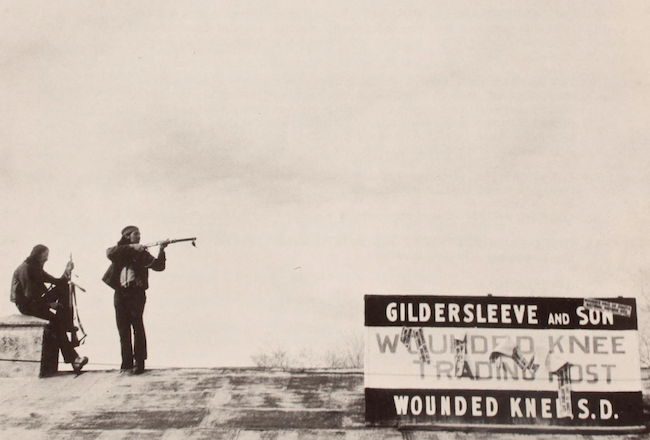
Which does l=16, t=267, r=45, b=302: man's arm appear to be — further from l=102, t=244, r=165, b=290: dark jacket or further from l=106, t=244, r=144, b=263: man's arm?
l=106, t=244, r=144, b=263: man's arm

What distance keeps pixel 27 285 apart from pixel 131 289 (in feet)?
6.14

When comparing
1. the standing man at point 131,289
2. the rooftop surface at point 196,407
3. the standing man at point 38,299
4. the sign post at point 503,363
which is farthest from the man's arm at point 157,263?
the sign post at point 503,363

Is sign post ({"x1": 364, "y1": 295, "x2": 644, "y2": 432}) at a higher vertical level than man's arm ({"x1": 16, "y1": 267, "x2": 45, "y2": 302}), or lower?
lower

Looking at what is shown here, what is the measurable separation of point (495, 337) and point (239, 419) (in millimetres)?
3727

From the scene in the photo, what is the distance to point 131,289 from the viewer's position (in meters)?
11.8

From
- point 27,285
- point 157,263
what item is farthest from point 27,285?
point 157,263

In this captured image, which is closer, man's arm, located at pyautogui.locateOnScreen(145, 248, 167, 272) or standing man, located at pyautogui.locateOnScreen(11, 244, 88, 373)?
man's arm, located at pyautogui.locateOnScreen(145, 248, 167, 272)

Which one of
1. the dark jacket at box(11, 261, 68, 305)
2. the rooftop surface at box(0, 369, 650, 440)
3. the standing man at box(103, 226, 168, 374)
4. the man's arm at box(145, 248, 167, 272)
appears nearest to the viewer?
the rooftop surface at box(0, 369, 650, 440)

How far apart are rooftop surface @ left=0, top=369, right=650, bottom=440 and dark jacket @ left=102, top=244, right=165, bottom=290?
5.06ft

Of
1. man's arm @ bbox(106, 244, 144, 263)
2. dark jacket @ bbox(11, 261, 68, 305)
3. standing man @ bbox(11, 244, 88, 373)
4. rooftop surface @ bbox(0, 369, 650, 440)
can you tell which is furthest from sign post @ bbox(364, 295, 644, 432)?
dark jacket @ bbox(11, 261, 68, 305)

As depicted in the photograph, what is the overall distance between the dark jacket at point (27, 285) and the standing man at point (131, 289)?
129 cm

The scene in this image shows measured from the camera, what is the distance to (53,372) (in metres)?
12.0

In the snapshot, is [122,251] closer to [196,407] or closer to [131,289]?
[131,289]

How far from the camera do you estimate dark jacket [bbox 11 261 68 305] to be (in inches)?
475
